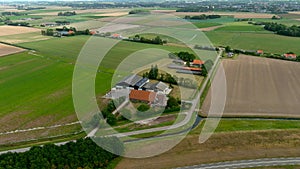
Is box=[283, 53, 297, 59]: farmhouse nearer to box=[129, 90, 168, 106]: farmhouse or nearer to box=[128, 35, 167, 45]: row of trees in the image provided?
box=[128, 35, 167, 45]: row of trees

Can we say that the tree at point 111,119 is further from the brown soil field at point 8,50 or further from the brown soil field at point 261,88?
the brown soil field at point 8,50

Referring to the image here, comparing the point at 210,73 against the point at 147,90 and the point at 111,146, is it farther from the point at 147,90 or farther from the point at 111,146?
the point at 111,146

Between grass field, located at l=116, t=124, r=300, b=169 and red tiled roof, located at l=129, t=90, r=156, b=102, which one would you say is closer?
grass field, located at l=116, t=124, r=300, b=169

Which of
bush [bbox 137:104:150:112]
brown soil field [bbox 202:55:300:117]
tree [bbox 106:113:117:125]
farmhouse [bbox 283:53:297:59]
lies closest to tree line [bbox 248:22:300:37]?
farmhouse [bbox 283:53:297:59]

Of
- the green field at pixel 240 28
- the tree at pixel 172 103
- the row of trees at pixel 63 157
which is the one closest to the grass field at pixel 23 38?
the green field at pixel 240 28

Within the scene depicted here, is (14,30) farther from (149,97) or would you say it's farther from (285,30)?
(285,30)

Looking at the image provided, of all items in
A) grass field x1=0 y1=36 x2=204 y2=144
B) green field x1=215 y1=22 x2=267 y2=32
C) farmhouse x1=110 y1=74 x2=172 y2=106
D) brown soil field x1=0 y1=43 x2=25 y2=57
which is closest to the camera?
grass field x1=0 y1=36 x2=204 y2=144
